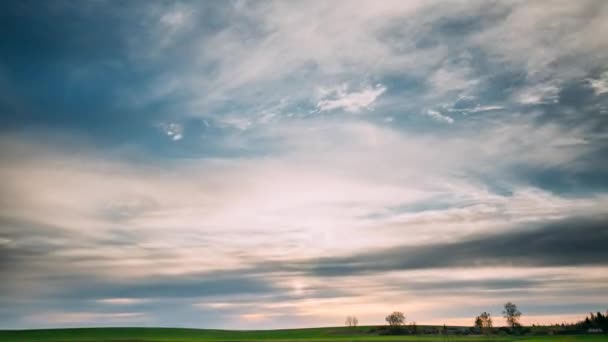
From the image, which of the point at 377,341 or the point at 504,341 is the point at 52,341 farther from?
the point at 504,341

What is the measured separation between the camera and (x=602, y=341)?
458 ft

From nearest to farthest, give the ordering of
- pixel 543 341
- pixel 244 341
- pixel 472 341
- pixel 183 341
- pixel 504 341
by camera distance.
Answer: pixel 543 341
pixel 504 341
pixel 472 341
pixel 244 341
pixel 183 341

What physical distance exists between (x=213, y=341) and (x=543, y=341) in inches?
4113

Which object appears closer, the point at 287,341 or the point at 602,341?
the point at 602,341

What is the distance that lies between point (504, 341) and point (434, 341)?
22214 mm

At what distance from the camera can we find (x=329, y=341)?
167 metres

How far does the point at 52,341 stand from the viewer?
609 feet

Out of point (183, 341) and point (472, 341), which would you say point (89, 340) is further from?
point (472, 341)

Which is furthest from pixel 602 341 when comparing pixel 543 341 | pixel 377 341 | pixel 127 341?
pixel 127 341

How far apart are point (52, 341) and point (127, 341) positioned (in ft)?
85.6

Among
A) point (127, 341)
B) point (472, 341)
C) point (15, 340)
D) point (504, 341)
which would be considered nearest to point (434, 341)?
point (472, 341)

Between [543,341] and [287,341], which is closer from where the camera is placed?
[543,341]

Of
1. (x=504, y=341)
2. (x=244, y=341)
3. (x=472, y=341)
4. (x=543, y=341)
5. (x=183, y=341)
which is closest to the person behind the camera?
(x=543, y=341)

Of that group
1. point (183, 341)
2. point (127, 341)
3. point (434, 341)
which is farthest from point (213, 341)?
point (434, 341)
